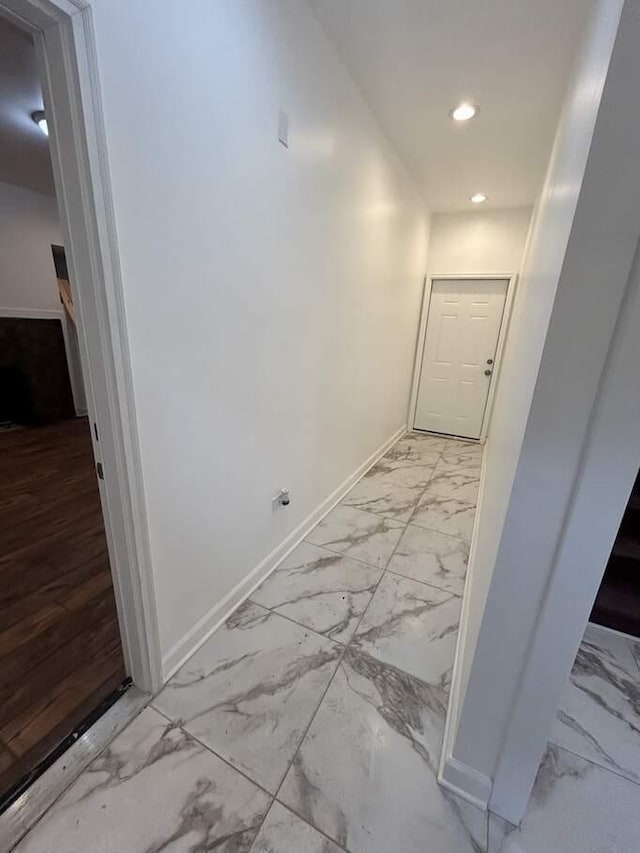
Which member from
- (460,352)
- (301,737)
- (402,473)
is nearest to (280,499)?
(301,737)

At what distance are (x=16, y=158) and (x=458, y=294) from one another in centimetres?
466

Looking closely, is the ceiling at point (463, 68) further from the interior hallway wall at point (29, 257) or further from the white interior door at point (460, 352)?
the interior hallway wall at point (29, 257)

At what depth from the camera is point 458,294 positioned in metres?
4.23

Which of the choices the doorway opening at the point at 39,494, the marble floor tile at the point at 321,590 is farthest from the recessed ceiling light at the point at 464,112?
the marble floor tile at the point at 321,590

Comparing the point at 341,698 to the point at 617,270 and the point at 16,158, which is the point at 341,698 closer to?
the point at 617,270

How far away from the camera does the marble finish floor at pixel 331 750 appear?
98 cm

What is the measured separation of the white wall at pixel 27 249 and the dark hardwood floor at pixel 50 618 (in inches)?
103

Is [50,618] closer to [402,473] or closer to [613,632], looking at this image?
[613,632]

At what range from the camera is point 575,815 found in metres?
1.04

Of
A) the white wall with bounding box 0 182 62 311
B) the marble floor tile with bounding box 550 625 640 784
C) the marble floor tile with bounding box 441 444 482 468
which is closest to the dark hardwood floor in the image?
the marble floor tile with bounding box 550 625 640 784

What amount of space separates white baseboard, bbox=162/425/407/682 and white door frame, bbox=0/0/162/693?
0.17 metres

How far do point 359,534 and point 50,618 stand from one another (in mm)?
1673

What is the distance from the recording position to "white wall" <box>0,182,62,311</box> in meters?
4.09

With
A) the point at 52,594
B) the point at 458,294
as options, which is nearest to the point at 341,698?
the point at 52,594
